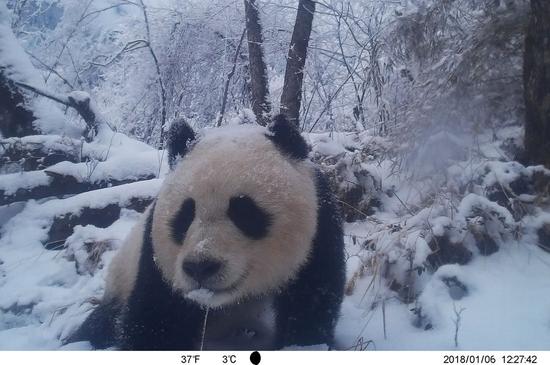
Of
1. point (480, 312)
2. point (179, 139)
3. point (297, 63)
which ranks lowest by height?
point (480, 312)

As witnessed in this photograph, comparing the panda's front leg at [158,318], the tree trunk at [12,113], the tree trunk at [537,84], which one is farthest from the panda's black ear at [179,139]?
the tree trunk at [12,113]

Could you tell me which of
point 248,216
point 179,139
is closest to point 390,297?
point 248,216

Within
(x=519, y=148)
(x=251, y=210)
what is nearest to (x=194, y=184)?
(x=251, y=210)

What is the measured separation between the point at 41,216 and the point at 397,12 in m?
2.10

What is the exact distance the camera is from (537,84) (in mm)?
1729

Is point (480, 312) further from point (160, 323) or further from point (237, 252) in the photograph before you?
point (160, 323)

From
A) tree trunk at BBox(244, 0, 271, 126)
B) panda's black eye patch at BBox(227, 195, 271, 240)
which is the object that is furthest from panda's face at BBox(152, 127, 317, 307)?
tree trunk at BBox(244, 0, 271, 126)

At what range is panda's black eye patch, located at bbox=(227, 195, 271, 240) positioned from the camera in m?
1.28

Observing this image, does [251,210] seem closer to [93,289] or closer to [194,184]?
[194,184]

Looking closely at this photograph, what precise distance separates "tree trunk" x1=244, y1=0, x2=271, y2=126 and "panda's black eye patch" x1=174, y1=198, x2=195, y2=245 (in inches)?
78.0

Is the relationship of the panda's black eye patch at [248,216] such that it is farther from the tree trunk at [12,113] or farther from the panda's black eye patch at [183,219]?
the tree trunk at [12,113]

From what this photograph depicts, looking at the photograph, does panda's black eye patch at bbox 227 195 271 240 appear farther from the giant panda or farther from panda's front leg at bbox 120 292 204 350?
panda's front leg at bbox 120 292 204 350
